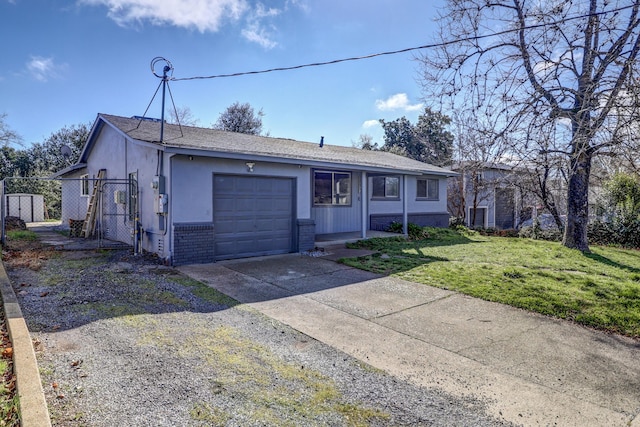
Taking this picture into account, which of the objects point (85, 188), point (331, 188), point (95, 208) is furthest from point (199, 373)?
point (85, 188)

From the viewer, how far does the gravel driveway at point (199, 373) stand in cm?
271

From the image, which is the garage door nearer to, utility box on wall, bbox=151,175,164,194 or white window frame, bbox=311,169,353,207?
utility box on wall, bbox=151,175,164,194

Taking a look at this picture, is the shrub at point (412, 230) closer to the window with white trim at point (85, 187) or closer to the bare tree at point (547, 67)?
the bare tree at point (547, 67)

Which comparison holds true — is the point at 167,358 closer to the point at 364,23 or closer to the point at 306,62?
the point at 306,62

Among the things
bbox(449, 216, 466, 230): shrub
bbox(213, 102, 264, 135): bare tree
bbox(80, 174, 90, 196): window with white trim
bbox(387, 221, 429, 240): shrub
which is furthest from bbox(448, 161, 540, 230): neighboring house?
bbox(213, 102, 264, 135): bare tree

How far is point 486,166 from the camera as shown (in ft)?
22.6

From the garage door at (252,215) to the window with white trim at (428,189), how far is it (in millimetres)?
7923

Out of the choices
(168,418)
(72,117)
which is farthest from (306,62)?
(72,117)

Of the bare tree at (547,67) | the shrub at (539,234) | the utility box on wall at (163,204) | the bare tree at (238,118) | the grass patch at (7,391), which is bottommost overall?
the grass patch at (7,391)

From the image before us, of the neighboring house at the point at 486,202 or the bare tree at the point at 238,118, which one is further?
the bare tree at the point at 238,118

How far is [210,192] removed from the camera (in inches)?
337

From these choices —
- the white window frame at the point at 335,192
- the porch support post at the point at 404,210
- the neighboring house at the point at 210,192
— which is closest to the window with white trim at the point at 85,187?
the neighboring house at the point at 210,192

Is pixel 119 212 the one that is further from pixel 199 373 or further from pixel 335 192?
pixel 199 373

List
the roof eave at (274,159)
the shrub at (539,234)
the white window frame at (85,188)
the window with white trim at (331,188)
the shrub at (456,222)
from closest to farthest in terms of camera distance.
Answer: the roof eave at (274,159), the window with white trim at (331,188), the shrub at (539,234), the white window frame at (85,188), the shrub at (456,222)
